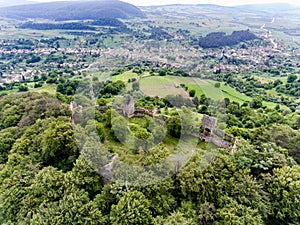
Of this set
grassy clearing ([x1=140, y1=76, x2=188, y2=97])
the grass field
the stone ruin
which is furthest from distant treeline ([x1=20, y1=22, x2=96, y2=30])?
the stone ruin

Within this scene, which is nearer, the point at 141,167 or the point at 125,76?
the point at 141,167

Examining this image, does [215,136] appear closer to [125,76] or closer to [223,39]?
[125,76]

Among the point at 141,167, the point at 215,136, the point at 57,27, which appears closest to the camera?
the point at 141,167

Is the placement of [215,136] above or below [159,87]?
above

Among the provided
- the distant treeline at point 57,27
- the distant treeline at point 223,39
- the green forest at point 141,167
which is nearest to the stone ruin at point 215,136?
the green forest at point 141,167

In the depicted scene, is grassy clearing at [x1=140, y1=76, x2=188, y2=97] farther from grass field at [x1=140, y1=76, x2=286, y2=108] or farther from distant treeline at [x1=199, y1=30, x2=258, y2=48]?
distant treeline at [x1=199, y1=30, x2=258, y2=48]

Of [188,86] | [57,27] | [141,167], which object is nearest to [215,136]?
[141,167]

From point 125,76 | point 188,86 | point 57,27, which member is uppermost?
point 188,86

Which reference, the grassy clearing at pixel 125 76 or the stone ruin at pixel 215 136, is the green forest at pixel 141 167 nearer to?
the stone ruin at pixel 215 136

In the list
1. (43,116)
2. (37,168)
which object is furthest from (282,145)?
(43,116)

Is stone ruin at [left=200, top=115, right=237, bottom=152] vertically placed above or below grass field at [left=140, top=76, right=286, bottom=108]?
above
